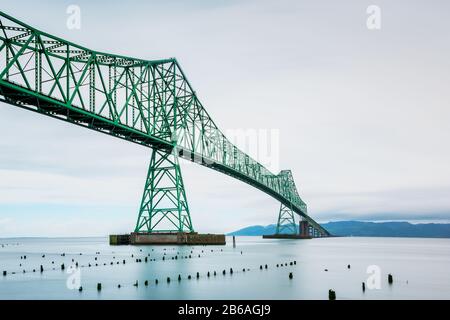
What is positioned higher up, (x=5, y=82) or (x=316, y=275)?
(x=5, y=82)

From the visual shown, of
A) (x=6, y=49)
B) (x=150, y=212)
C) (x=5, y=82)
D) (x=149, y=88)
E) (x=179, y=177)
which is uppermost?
(x=149, y=88)

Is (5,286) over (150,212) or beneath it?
beneath

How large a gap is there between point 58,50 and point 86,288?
29046mm

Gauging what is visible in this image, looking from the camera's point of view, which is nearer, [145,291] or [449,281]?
[145,291]

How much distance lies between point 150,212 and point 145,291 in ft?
164

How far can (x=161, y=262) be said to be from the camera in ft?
214

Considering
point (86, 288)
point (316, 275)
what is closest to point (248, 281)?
point (316, 275)

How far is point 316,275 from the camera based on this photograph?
52594 millimetres
